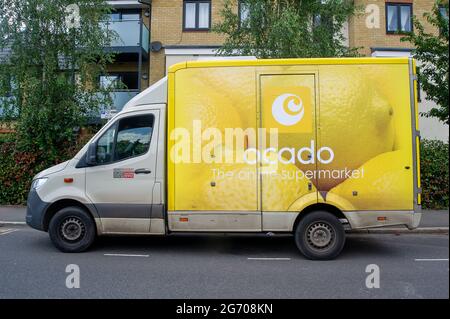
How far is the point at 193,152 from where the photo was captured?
641cm

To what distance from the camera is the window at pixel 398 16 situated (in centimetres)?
1783

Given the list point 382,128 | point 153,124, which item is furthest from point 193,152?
point 382,128

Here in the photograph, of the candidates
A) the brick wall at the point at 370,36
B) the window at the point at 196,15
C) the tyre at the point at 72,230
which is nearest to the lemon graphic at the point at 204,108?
the tyre at the point at 72,230

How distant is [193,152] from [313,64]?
2427 mm

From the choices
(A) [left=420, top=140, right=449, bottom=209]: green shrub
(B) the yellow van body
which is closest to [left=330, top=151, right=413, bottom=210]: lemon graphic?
(B) the yellow van body

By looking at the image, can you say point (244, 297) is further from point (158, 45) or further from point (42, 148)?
point (158, 45)

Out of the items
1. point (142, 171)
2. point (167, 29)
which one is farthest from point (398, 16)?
point (142, 171)

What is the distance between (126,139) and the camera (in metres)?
6.77

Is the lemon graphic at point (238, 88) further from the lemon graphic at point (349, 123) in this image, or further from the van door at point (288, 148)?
the lemon graphic at point (349, 123)

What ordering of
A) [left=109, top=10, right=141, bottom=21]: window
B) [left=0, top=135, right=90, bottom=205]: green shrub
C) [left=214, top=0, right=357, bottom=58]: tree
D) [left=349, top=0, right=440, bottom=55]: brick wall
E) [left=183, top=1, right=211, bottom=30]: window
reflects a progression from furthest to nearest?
1. [left=109, top=10, right=141, bottom=21]: window
2. [left=183, top=1, right=211, bottom=30]: window
3. [left=349, top=0, right=440, bottom=55]: brick wall
4. [left=0, top=135, right=90, bottom=205]: green shrub
5. [left=214, top=0, right=357, bottom=58]: tree

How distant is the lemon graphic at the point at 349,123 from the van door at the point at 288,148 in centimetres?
5

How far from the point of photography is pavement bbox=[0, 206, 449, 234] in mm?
9039

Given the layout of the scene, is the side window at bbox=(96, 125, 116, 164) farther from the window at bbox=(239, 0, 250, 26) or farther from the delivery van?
the window at bbox=(239, 0, 250, 26)

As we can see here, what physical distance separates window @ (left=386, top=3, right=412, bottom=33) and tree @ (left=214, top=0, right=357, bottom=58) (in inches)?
280
